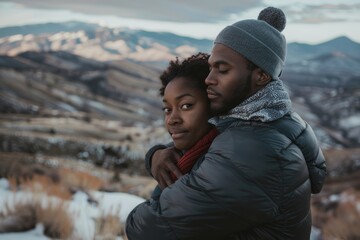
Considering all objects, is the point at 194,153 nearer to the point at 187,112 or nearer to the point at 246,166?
the point at 187,112

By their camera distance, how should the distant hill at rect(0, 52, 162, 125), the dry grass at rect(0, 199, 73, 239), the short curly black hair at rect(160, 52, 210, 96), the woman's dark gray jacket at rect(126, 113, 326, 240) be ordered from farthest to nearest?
the distant hill at rect(0, 52, 162, 125)
the dry grass at rect(0, 199, 73, 239)
the short curly black hair at rect(160, 52, 210, 96)
the woman's dark gray jacket at rect(126, 113, 326, 240)

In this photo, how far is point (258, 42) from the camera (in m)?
1.89

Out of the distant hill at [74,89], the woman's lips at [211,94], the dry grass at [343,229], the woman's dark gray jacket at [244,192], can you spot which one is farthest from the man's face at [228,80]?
the distant hill at [74,89]

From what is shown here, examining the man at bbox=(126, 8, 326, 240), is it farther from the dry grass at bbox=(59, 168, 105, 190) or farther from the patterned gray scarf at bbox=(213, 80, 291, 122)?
the dry grass at bbox=(59, 168, 105, 190)

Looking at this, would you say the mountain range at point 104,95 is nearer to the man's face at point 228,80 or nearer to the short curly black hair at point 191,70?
the short curly black hair at point 191,70

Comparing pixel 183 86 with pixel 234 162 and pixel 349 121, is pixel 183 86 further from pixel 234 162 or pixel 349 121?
pixel 349 121

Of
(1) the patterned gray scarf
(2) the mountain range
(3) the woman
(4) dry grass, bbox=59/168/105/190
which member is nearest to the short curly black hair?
(3) the woman

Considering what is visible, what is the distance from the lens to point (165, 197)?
1.73m

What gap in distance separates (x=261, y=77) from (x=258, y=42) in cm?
17

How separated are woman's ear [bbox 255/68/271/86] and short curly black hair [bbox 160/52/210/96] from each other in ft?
1.06

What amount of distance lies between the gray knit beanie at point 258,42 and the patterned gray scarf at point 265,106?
4.1 inches

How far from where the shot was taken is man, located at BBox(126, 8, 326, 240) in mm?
1534

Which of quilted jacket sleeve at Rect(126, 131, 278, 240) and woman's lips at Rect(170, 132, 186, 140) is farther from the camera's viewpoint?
woman's lips at Rect(170, 132, 186, 140)

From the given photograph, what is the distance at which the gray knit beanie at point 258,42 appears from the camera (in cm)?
184
